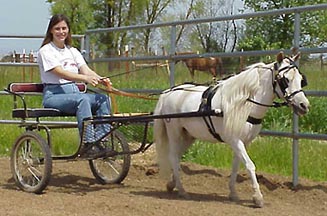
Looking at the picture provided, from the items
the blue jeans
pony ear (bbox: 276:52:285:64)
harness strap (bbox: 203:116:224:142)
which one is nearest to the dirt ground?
harness strap (bbox: 203:116:224:142)

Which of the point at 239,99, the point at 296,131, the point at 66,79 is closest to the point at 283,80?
the point at 239,99

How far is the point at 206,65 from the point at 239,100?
72.7 inches

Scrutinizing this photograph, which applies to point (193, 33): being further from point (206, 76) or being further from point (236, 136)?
point (236, 136)

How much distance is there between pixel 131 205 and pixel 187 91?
4.47 feet

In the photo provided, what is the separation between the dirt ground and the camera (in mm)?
6109

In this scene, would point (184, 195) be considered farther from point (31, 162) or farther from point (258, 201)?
point (31, 162)

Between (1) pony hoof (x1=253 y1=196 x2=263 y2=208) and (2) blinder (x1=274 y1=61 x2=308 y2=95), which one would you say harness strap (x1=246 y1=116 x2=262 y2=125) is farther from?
(1) pony hoof (x1=253 y1=196 x2=263 y2=208)

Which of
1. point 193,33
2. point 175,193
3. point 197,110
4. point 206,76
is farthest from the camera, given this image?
point 193,33

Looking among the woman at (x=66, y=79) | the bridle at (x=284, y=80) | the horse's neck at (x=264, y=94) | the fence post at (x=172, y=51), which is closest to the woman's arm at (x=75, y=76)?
the woman at (x=66, y=79)

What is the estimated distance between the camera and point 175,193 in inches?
284

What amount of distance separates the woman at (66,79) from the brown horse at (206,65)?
1.37 m

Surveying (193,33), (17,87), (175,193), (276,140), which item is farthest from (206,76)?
(193,33)

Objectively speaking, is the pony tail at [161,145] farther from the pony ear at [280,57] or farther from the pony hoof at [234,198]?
the pony ear at [280,57]

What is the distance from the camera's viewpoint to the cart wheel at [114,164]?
751 centimetres
